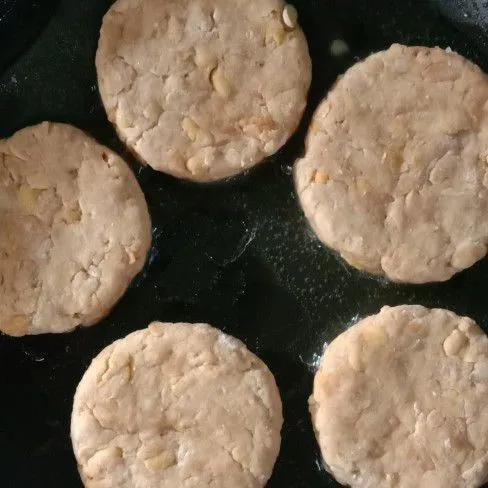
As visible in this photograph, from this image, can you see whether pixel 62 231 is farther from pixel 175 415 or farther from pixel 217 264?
pixel 175 415

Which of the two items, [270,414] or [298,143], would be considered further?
[298,143]

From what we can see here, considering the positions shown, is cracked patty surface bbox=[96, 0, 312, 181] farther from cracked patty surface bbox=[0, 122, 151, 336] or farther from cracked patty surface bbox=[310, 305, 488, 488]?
cracked patty surface bbox=[310, 305, 488, 488]

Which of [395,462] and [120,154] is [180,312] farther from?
[395,462]

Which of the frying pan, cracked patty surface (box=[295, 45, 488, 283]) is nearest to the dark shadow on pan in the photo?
the frying pan

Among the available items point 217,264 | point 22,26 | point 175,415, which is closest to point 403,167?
point 217,264

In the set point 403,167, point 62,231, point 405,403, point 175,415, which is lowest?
point 175,415

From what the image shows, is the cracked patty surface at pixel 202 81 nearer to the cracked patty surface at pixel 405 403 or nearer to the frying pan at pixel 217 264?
the frying pan at pixel 217 264

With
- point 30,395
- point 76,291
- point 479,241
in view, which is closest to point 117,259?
point 76,291
